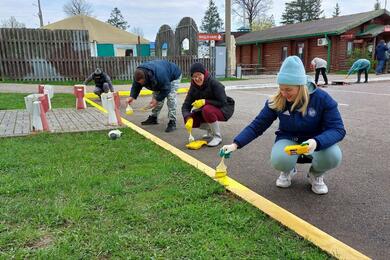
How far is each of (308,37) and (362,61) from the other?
38.2 ft

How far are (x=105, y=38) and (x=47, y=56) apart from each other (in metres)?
18.8

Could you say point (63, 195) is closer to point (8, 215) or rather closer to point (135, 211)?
point (8, 215)

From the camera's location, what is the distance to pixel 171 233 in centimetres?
273

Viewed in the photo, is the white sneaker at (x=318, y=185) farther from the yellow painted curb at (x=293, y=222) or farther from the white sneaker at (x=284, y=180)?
the yellow painted curb at (x=293, y=222)

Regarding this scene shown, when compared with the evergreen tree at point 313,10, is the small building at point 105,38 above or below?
below

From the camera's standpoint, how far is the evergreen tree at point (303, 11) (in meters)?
69.8

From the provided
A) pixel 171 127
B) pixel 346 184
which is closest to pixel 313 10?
pixel 171 127

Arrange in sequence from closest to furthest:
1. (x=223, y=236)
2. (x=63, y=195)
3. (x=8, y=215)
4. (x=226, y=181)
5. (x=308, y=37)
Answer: (x=223, y=236)
(x=8, y=215)
(x=63, y=195)
(x=226, y=181)
(x=308, y=37)

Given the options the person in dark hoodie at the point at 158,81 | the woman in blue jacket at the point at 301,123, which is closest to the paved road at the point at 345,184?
the woman in blue jacket at the point at 301,123

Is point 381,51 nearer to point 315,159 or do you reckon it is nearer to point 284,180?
point 284,180

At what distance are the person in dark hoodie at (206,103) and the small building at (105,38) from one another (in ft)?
97.0

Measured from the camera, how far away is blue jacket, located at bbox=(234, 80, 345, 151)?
3.17 metres

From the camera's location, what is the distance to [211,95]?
5.56 m

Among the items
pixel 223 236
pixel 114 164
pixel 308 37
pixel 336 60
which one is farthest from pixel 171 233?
pixel 308 37
